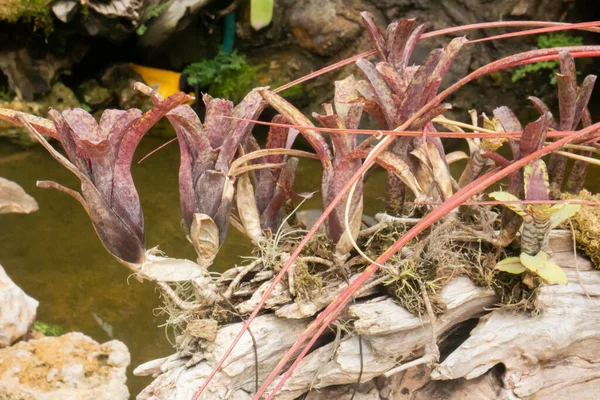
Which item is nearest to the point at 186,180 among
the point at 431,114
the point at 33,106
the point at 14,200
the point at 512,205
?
the point at 431,114

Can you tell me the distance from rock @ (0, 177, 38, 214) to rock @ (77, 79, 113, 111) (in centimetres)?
92

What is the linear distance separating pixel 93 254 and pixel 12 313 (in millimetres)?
605

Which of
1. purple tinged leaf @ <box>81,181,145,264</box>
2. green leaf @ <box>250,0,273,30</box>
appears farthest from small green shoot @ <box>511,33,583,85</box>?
purple tinged leaf @ <box>81,181,145,264</box>

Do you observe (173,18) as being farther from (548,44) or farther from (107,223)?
(107,223)

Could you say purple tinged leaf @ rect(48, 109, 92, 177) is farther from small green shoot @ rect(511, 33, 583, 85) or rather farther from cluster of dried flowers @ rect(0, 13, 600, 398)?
small green shoot @ rect(511, 33, 583, 85)

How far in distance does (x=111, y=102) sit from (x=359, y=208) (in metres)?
2.46

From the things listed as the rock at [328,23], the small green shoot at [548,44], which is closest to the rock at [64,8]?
the rock at [328,23]

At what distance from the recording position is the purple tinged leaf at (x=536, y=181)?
2.66ft

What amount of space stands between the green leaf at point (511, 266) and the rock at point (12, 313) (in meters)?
1.23

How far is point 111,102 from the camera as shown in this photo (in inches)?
119

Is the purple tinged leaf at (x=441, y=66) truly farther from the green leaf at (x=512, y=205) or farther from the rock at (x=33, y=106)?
the rock at (x=33, y=106)

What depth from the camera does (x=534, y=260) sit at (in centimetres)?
82

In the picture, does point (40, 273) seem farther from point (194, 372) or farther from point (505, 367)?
point (505, 367)

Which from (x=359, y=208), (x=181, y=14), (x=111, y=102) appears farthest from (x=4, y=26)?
(x=359, y=208)
